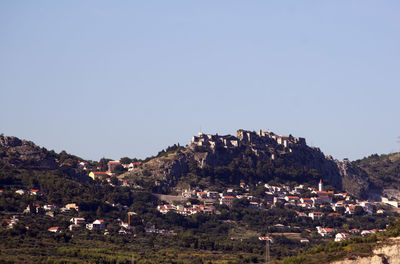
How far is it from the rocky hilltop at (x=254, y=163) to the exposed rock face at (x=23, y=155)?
17.0 metres

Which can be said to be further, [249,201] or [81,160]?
[81,160]

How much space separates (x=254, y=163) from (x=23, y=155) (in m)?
47.1

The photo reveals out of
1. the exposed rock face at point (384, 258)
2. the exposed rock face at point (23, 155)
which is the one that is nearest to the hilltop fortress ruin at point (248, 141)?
the exposed rock face at point (23, 155)

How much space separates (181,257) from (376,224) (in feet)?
178

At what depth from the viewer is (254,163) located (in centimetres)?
18212

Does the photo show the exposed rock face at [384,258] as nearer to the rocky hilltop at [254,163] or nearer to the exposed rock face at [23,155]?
the exposed rock face at [23,155]

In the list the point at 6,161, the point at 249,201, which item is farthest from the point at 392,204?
the point at 6,161

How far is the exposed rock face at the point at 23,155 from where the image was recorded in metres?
156

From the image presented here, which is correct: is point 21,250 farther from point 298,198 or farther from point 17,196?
point 298,198

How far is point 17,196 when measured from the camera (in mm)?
138500

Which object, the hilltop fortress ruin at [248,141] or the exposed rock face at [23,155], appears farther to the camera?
the hilltop fortress ruin at [248,141]

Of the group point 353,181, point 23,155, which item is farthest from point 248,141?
point 23,155

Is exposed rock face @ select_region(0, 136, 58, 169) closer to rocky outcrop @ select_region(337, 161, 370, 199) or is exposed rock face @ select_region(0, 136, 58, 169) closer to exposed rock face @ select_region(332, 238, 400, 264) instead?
rocky outcrop @ select_region(337, 161, 370, 199)

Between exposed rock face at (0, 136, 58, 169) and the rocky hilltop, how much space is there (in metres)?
17.0
